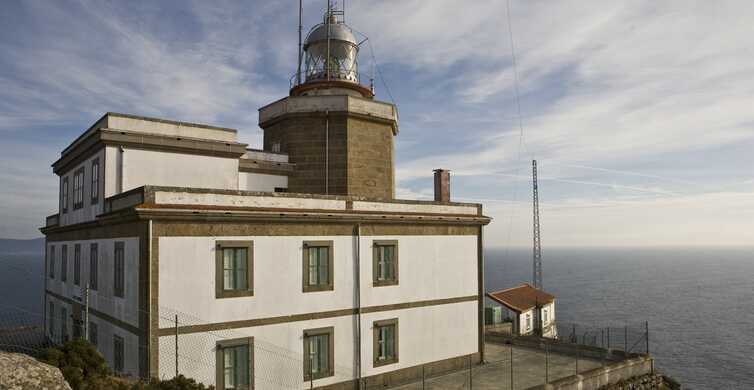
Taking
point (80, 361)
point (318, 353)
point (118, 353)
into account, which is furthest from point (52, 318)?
point (80, 361)

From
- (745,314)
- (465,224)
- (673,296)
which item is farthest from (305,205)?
(673,296)

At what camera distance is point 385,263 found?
2344cm

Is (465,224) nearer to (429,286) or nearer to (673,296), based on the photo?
(429,286)

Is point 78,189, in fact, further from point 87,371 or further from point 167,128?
point 87,371

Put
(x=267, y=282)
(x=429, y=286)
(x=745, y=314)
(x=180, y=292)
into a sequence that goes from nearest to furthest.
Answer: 1. (x=180, y=292)
2. (x=267, y=282)
3. (x=429, y=286)
4. (x=745, y=314)

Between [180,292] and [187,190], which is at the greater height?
[187,190]

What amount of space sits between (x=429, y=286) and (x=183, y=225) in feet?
40.0

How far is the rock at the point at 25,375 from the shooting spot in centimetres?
814

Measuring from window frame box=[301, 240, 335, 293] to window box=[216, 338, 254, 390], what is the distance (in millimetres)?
3058

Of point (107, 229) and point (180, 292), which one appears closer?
point (180, 292)

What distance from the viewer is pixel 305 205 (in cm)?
2133

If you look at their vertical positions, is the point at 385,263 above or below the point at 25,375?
above

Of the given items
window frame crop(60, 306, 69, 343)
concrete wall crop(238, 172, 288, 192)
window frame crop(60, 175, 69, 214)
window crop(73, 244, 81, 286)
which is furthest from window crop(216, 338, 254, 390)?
window frame crop(60, 175, 69, 214)

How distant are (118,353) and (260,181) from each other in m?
10.7
